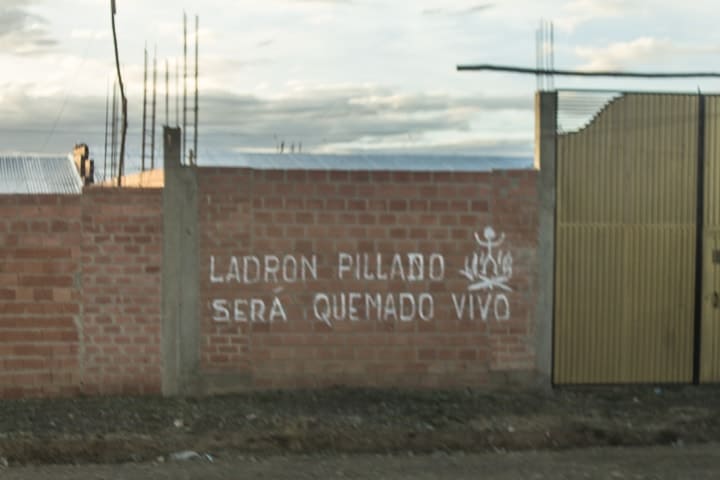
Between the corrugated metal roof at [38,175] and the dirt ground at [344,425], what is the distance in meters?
16.3

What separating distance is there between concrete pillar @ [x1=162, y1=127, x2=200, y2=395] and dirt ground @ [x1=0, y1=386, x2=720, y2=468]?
31 cm

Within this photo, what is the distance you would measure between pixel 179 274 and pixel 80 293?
929 millimetres

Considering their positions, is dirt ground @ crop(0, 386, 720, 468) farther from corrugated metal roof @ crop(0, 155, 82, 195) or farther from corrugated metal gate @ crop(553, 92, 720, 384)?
corrugated metal roof @ crop(0, 155, 82, 195)

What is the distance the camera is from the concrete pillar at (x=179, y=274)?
29.8 feet

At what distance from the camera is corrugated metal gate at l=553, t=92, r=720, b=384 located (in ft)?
31.9

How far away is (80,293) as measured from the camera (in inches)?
354

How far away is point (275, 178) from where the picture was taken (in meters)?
9.23

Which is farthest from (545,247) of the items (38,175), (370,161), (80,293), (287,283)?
(38,175)

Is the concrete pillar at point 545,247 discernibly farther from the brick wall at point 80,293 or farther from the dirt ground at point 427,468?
the brick wall at point 80,293

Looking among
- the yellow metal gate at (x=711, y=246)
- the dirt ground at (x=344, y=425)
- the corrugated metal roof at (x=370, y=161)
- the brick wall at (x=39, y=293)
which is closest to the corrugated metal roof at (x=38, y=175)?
the corrugated metal roof at (x=370, y=161)

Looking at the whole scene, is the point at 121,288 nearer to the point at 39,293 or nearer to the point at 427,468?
the point at 39,293

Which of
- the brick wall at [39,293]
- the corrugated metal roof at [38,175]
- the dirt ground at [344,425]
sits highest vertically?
the corrugated metal roof at [38,175]

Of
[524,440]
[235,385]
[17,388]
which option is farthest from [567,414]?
[17,388]

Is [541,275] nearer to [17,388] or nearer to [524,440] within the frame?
[524,440]
